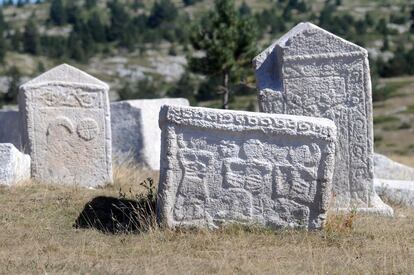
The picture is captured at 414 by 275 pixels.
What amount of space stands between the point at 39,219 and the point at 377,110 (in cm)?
3218

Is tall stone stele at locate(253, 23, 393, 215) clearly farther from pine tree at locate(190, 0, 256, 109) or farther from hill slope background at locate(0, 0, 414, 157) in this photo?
hill slope background at locate(0, 0, 414, 157)

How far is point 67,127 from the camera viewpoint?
36.9 feet

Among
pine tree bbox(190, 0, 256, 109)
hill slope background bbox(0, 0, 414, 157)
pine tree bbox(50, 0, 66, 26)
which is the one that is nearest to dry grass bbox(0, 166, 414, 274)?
pine tree bbox(190, 0, 256, 109)

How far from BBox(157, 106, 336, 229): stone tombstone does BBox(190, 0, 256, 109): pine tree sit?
16.1m

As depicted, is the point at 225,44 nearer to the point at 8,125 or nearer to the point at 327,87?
the point at 8,125

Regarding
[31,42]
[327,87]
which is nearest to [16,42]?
[31,42]

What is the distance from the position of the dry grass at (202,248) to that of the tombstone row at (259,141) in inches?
10.5

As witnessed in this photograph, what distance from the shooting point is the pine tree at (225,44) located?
936 inches

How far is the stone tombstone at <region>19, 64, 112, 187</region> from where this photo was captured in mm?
11211

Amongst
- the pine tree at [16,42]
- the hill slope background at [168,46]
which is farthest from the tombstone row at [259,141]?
the pine tree at [16,42]

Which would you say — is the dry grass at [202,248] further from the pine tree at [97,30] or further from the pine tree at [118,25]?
the pine tree at [97,30]

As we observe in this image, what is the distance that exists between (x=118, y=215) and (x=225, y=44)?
15896 mm

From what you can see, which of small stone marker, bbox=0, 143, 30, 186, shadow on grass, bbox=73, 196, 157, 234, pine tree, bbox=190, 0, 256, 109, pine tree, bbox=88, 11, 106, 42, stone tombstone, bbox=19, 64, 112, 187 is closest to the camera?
shadow on grass, bbox=73, 196, 157, 234

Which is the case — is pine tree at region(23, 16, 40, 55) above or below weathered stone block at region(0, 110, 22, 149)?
below
